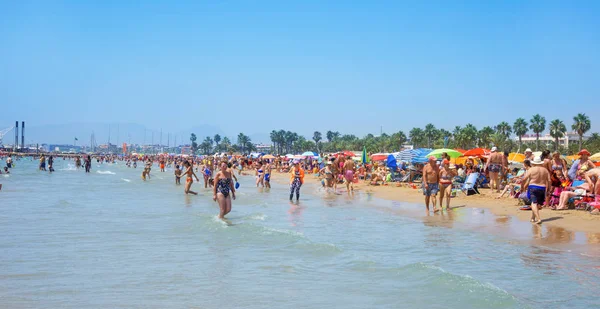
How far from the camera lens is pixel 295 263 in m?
7.18

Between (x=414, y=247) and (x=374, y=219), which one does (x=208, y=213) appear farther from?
(x=414, y=247)

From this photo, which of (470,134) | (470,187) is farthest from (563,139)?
(470,187)

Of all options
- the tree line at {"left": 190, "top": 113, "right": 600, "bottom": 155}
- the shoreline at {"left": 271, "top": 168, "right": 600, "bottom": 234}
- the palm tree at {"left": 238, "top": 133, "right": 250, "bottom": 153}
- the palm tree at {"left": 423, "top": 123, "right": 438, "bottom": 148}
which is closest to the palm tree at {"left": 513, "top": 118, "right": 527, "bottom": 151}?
the tree line at {"left": 190, "top": 113, "right": 600, "bottom": 155}

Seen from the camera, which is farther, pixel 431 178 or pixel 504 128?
pixel 504 128

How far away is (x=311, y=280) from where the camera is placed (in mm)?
6258

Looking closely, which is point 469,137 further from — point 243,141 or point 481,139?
point 243,141

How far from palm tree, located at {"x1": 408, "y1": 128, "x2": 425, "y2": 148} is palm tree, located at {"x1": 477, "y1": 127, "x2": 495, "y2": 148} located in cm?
2097

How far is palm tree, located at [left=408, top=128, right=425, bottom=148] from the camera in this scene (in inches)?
3691

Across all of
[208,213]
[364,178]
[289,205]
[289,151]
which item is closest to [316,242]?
[208,213]

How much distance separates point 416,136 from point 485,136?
77.4ft

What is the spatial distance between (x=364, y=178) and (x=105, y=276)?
76.4ft

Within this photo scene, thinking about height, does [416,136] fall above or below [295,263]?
above

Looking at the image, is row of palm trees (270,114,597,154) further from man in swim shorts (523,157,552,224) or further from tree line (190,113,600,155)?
man in swim shorts (523,157,552,224)

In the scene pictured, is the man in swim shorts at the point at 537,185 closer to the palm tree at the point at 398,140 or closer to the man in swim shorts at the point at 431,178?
the man in swim shorts at the point at 431,178
